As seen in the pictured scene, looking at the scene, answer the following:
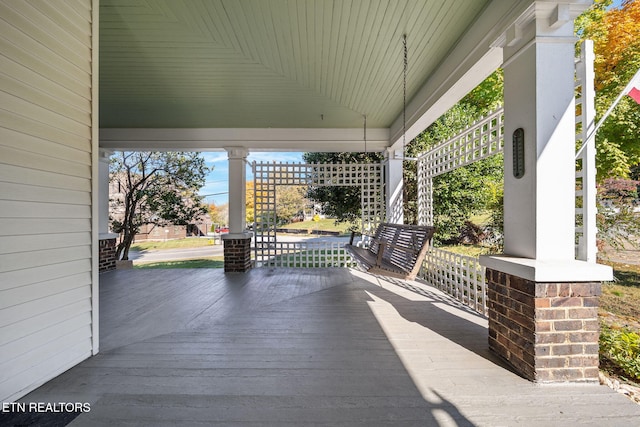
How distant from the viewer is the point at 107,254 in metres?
6.35

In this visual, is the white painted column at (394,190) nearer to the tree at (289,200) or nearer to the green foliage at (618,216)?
the green foliage at (618,216)

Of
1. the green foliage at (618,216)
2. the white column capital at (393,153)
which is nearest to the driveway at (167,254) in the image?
the white column capital at (393,153)

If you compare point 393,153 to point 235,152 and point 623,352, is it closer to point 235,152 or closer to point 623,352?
point 235,152

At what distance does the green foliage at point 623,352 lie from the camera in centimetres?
234

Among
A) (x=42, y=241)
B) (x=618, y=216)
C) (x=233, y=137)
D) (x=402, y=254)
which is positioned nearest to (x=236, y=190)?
(x=233, y=137)

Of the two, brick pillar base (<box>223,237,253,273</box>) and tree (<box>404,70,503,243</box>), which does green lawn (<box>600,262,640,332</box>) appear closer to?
tree (<box>404,70,503,243</box>)

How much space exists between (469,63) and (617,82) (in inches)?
180

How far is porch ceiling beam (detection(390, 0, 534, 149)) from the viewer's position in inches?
90.4

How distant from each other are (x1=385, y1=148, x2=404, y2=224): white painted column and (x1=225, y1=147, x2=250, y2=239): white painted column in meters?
3.00

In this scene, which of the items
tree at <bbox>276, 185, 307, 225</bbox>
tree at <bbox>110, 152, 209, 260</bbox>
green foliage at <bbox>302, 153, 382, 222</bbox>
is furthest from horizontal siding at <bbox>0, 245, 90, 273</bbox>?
tree at <bbox>276, 185, 307, 225</bbox>

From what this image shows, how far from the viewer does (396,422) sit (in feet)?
5.43

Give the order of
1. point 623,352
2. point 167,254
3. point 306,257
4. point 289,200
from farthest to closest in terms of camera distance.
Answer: point 289,200, point 167,254, point 306,257, point 623,352

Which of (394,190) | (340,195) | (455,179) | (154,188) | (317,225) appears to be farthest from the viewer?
(317,225)

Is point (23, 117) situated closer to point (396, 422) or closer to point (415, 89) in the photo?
point (396, 422)
